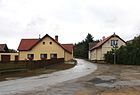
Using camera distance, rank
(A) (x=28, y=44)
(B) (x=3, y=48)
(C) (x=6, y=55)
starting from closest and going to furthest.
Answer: (C) (x=6, y=55) → (A) (x=28, y=44) → (B) (x=3, y=48)

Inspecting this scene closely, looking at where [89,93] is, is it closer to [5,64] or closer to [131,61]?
[5,64]

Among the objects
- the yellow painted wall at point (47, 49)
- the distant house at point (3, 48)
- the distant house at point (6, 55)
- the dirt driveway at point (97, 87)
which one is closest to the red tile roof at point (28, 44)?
the yellow painted wall at point (47, 49)

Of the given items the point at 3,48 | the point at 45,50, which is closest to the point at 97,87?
the point at 45,50

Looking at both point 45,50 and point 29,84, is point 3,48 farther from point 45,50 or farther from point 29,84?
point 29,84

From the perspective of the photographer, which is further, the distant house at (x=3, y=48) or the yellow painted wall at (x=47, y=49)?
the distant house at (x=3, y=48)

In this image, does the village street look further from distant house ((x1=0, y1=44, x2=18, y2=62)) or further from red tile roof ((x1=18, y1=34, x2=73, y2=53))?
red tile roof ((x1=18, y1=34, x2=73, y2=53))

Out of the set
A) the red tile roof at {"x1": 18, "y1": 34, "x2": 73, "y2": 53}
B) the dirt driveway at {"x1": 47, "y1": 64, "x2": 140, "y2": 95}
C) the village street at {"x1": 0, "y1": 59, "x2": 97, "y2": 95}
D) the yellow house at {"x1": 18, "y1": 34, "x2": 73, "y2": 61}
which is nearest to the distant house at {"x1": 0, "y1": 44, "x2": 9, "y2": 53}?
the red tile roof at {"x1": 18, "y1": 34, "x2": 73, "y2": 53}

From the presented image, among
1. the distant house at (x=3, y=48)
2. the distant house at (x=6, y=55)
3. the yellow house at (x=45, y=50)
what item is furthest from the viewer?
the distant house at (x=3, y=48)

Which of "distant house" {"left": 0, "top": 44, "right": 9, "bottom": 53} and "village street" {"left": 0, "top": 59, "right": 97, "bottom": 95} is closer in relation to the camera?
"village street" {"left": 0, "top": 59, "right": 97, "bottom": 95}

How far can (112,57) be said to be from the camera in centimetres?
5941

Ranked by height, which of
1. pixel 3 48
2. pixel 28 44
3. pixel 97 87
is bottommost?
pixel 97 87

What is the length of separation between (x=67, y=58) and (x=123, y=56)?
19.9 m

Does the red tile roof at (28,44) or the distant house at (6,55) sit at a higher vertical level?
the red tile roof at (28,44)

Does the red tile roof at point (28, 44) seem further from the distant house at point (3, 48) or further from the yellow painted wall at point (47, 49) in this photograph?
the distant house at point (3, 48)
